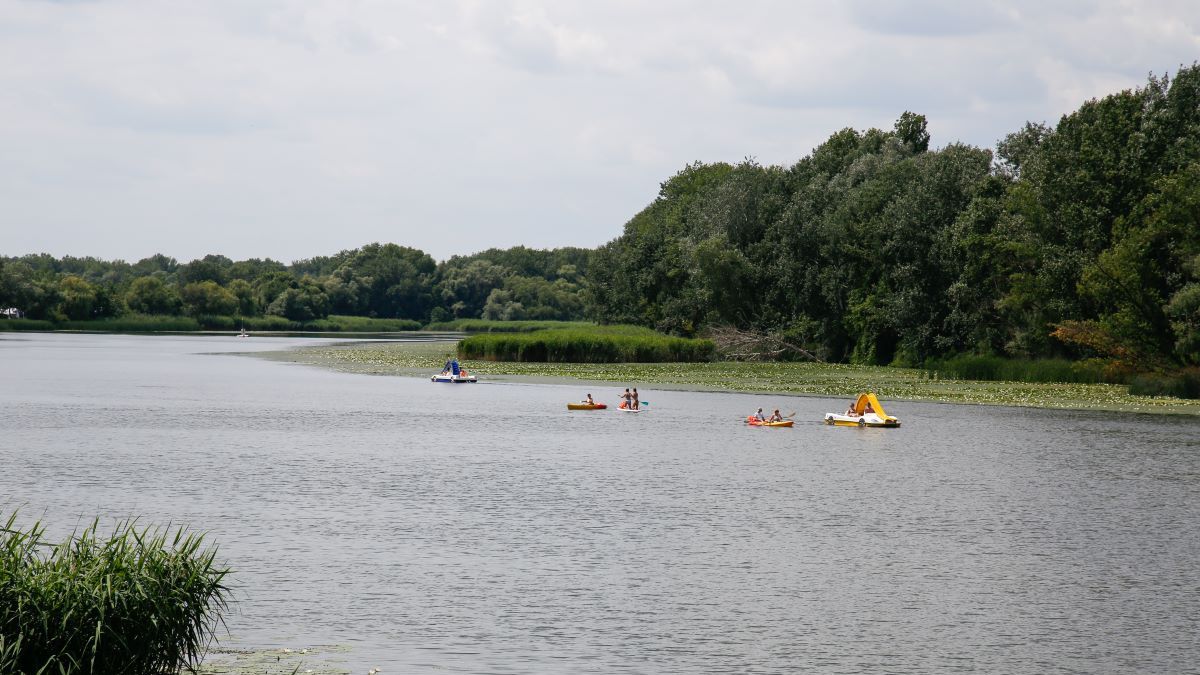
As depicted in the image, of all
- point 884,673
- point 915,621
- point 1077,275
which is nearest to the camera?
point 884,673

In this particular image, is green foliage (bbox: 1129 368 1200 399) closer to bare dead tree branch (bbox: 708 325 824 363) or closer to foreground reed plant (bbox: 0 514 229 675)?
bare dead tree branch (bbox: 708 325 824 363)

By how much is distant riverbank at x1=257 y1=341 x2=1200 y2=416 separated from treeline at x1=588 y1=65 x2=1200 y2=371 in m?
4.17

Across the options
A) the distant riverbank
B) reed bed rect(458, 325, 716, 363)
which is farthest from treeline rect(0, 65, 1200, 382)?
reed bed rect(458, 325, 716, 363)

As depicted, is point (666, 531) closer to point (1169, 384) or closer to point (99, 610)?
point (99, 610)

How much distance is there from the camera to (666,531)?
1193 inches

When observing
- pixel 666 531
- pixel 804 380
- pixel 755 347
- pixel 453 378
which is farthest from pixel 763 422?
pixel 755 347

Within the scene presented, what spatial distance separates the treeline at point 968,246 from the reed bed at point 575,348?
11528mm

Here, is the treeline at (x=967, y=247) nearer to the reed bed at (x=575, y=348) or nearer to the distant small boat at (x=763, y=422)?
the reed bed at (x=575, y=348)

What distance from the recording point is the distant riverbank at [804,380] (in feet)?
235

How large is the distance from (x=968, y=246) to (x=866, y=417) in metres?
41.0

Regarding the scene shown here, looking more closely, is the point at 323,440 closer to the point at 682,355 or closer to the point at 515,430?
the point at 515,430

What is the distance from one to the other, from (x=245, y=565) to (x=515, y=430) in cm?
3129

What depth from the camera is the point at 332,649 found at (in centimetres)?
1909

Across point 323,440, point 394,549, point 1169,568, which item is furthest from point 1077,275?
point 394,549
